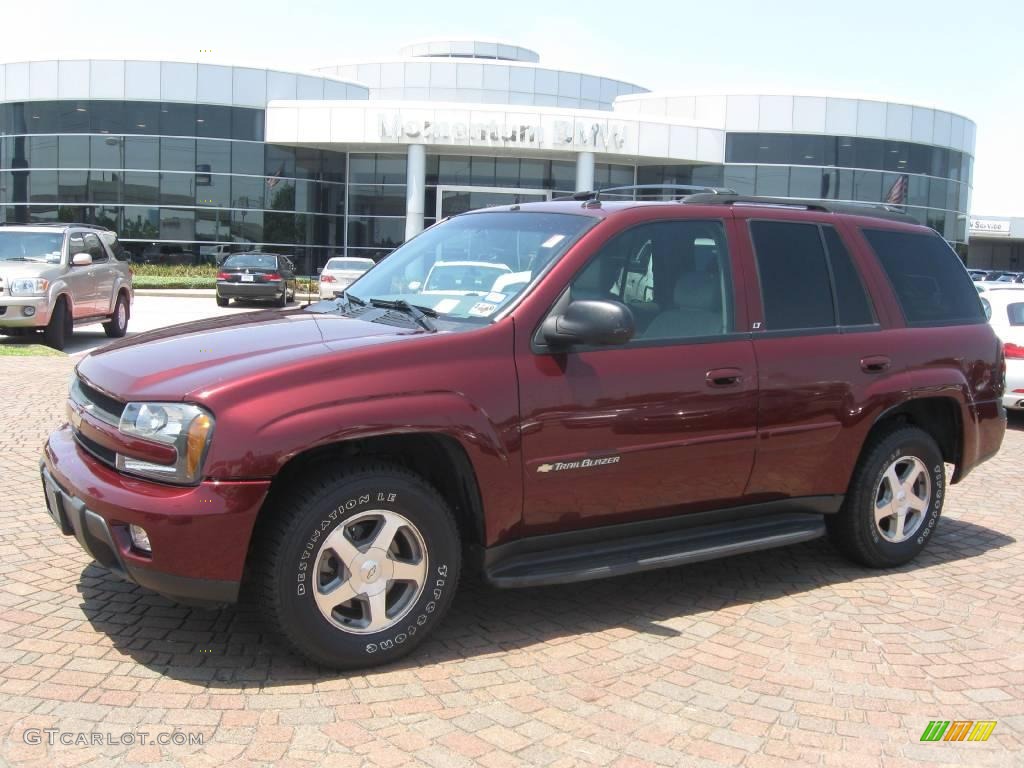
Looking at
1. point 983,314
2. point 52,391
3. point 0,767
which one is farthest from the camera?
point 52,391

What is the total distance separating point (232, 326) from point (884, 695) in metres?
3.24

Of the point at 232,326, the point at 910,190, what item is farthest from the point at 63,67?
the point at 232,326

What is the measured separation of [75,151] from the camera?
123 ft

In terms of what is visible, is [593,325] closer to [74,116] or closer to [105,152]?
[105,152]

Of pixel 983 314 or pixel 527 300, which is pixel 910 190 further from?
pixel 527 300

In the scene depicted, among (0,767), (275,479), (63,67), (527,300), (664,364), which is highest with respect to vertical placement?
(63,67)

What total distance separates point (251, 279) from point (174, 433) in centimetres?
2435

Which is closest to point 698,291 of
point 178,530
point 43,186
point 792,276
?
point 792,276

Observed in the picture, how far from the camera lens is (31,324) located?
13.8 m

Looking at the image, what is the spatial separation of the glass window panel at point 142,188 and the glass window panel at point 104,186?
318mm

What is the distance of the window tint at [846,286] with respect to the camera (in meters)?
5.07

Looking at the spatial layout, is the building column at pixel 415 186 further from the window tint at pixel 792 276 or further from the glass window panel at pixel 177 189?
the window tint at pixel 792 276

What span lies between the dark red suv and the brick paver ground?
318 millimetres

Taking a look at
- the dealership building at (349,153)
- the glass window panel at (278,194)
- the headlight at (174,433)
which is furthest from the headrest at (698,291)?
the glass window panel at (278,194)
